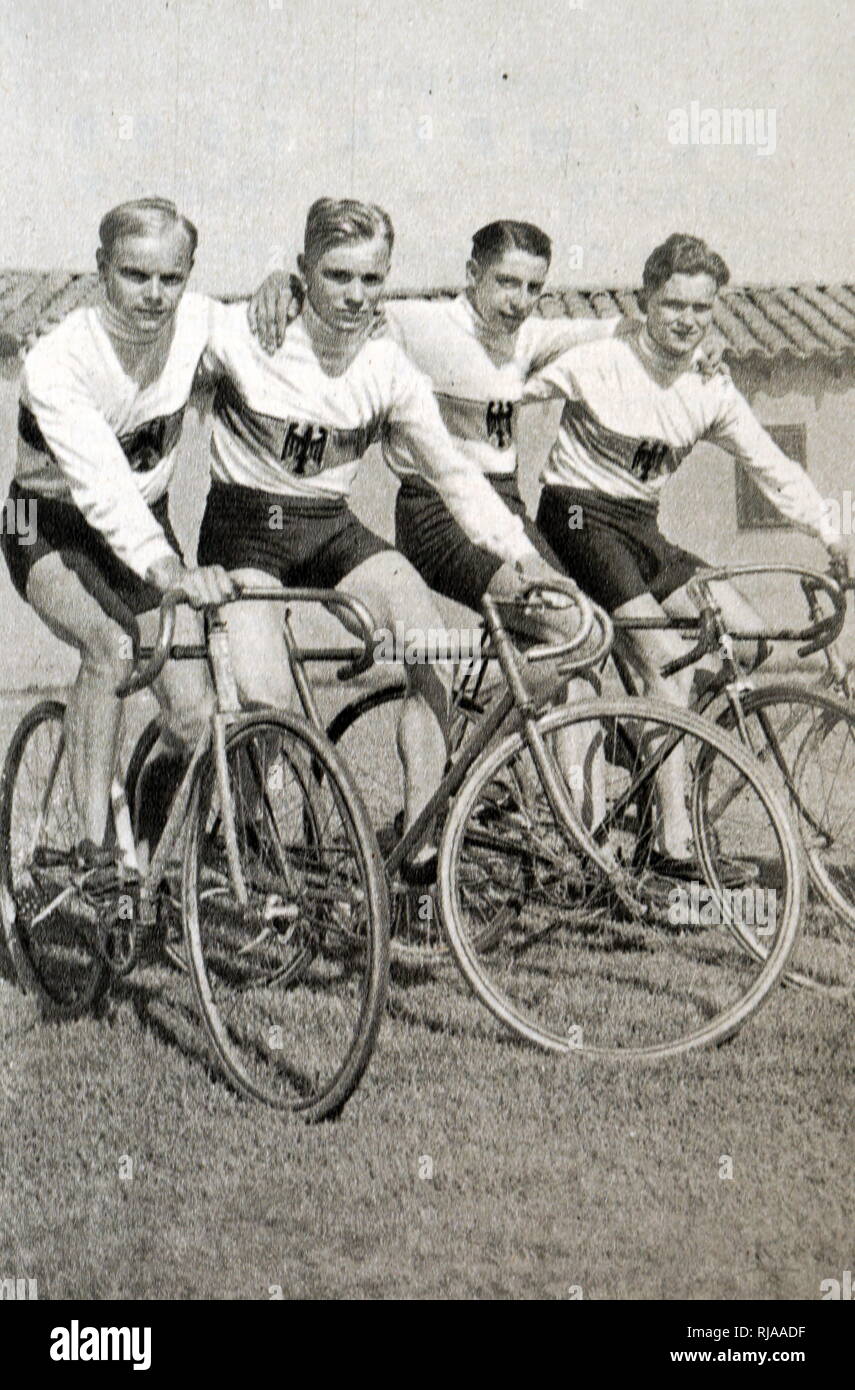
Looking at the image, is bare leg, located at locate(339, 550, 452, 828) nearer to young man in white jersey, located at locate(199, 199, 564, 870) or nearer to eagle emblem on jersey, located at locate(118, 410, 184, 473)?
young man in white jersey, located at locate(199, 199, 564, 870)

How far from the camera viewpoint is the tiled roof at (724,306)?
3.92 meters

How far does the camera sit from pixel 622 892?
3.59 m

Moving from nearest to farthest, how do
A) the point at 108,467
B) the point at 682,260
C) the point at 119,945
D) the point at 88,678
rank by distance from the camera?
the point at 108,467
the point at 119,945
the point at 88,678
the point at 682,260

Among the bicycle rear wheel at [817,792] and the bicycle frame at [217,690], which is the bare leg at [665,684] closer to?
the bicycle rear wheel at [817,792]

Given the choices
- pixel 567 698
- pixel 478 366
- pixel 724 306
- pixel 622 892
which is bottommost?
pixel 622 892

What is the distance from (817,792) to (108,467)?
1992 mm

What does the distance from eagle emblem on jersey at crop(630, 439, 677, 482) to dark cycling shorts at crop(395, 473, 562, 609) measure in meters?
0.35

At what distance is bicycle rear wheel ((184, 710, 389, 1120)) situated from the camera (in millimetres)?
3408

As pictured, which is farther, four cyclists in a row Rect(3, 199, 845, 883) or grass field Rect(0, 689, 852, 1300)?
four cyclists in a row Rect(3, 199, 845, 883)

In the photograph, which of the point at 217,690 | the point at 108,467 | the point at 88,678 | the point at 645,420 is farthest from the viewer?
the point at 645,420

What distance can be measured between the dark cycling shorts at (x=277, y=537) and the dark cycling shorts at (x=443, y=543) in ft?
0.81

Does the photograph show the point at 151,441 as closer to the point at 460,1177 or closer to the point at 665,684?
the point at 665,684

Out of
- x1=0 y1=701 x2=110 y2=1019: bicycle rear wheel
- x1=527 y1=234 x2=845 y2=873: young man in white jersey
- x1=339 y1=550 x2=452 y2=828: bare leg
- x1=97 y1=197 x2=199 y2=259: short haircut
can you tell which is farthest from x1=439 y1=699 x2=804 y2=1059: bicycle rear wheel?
x1=97 y1=197 x2=199 y2=259: short haircut

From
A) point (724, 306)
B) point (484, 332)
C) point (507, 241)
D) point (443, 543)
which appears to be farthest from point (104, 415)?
point (724, 306)
